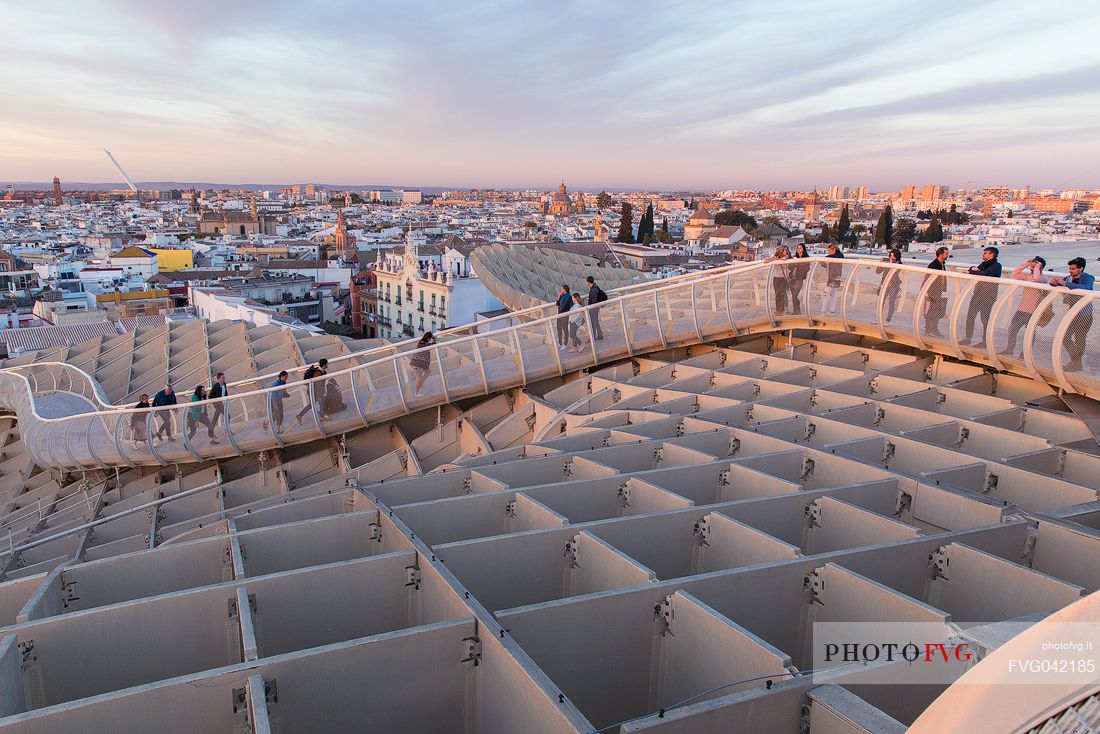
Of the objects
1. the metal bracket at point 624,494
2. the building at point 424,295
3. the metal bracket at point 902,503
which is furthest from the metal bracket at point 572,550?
the building at point 424,295

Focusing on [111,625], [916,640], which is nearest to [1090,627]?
[916,640]

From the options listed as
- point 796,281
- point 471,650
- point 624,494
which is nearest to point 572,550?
point 624,494

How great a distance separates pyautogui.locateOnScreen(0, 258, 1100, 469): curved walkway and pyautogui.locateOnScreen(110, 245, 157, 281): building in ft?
258

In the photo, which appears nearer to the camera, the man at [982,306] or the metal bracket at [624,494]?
the metal bracket at [624,494]

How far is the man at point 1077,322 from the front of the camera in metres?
9.62

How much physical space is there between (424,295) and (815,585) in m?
54.0

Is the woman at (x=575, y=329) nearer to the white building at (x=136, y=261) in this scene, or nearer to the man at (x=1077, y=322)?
the man at (x=1077, y=322)

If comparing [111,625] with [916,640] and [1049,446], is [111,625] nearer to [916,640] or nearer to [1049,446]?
[916,640]

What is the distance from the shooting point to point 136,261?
90.8 meters

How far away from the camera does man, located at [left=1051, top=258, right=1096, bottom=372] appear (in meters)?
9.62

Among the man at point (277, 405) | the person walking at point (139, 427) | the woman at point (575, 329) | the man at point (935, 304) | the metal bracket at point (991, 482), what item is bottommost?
the person walking at point (139, 427)

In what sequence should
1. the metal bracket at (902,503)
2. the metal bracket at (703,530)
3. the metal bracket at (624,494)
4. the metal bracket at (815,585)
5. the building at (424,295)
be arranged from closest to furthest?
the metal bracket at (815,585)
the metal bracket at (703,530)
the metal bracket at (902,503)
the metal bracket at (624,494)
the building at (424,295)

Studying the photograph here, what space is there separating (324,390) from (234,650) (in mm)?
7826

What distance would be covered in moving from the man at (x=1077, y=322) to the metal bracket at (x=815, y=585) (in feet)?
20.5
